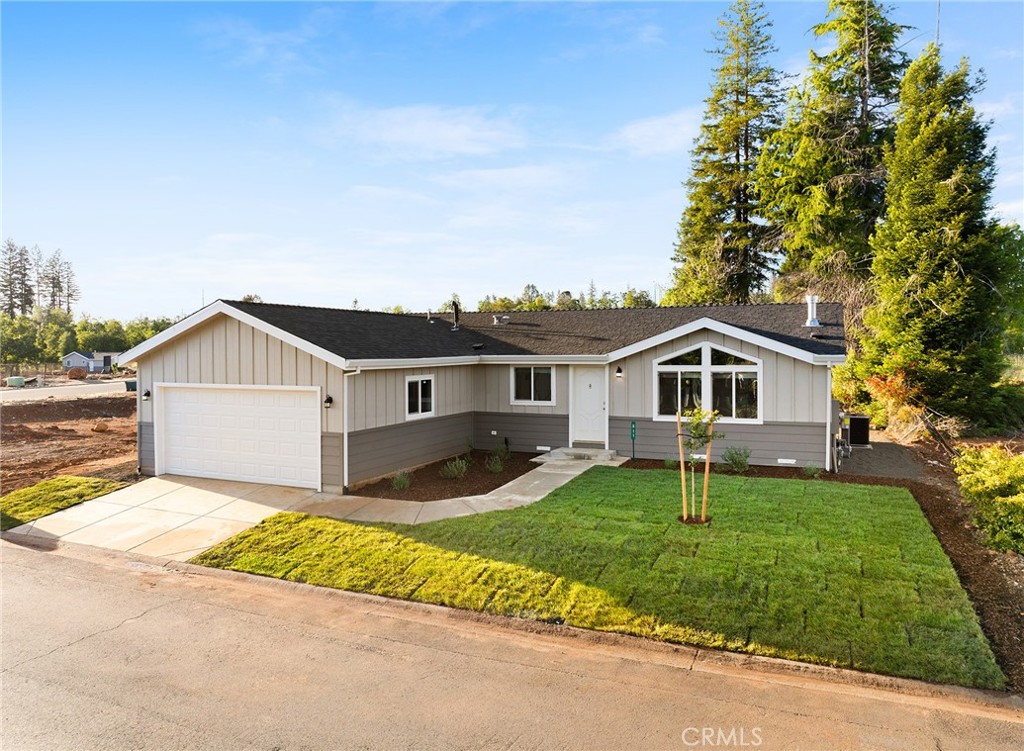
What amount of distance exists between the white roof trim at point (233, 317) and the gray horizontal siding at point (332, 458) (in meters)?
1.40

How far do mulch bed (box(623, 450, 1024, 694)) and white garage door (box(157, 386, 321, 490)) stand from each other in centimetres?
710

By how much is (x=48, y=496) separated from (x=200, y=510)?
3.24 meters

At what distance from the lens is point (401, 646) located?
5.90 meters

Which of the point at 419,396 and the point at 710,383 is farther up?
the point at 710,383

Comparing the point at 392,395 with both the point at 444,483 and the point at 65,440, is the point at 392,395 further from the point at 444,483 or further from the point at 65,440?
the point at 65,440

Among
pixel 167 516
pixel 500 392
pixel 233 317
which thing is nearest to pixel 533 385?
pixel 500 392

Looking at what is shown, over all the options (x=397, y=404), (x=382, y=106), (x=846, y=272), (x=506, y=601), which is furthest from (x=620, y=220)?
(x=506, y=601)

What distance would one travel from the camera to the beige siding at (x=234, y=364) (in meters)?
11.6

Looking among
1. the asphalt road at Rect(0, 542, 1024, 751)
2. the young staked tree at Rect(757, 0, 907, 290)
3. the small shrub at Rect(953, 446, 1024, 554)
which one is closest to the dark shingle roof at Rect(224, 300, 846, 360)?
the small shrub at Rect(953, 446, 1024, 554)

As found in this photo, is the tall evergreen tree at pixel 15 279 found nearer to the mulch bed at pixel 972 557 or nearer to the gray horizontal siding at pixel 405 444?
the gray horizontal siding at pixel 405 444

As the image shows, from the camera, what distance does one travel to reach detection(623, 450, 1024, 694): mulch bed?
19.0 feet

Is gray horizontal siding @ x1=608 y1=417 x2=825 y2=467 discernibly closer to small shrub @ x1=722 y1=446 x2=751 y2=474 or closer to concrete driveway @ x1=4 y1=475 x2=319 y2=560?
small shrub @ x1=722 y1=446 x2=751 y2=474

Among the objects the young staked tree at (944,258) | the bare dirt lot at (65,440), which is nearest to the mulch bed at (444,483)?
the bare dirt lot at (65,440)

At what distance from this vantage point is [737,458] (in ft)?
43.7
